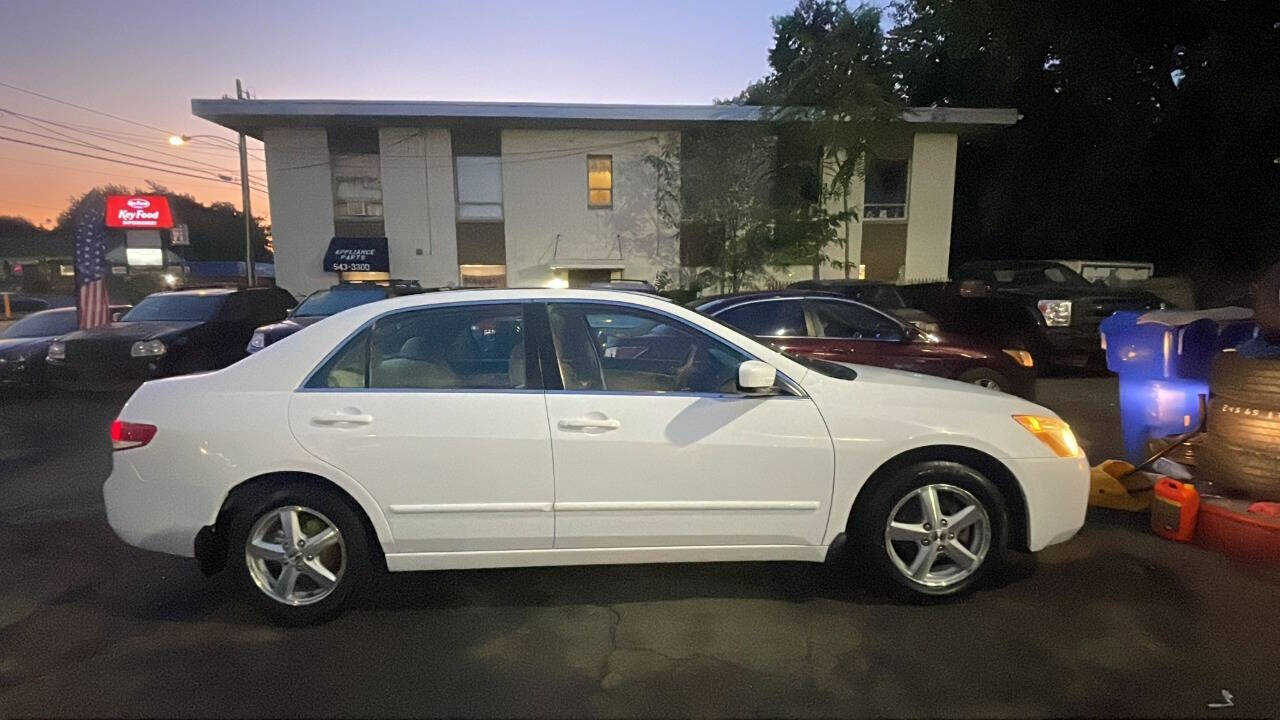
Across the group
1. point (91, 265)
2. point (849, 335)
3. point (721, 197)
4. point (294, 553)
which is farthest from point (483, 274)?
point (294, 553)

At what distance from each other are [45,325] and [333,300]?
505 cm

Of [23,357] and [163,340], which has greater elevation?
[163,340]

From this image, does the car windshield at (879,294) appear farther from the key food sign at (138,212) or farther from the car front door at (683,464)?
the key food sign at (138,212)

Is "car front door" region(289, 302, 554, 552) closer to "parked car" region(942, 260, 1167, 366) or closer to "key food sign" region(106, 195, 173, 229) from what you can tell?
"parked car" region(942, 260, 1167, 366)

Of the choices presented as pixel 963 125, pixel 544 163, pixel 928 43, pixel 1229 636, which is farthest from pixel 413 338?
pixel 928 43

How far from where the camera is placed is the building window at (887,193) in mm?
19312

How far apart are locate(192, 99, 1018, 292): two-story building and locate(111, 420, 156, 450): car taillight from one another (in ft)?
50.6

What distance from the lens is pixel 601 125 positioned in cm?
1811

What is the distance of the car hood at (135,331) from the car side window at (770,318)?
7331 mm

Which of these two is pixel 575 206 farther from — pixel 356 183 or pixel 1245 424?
pixel 1245 424

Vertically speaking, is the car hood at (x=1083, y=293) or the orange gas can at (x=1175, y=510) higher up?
the car hood at (x=1083, y=293)

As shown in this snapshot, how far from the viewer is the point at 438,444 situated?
3.11 meters

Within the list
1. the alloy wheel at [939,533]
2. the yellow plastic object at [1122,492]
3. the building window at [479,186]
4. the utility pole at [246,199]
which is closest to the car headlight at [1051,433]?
the alloy wheel at [939,533]

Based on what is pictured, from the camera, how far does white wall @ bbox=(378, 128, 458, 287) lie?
18094mm
